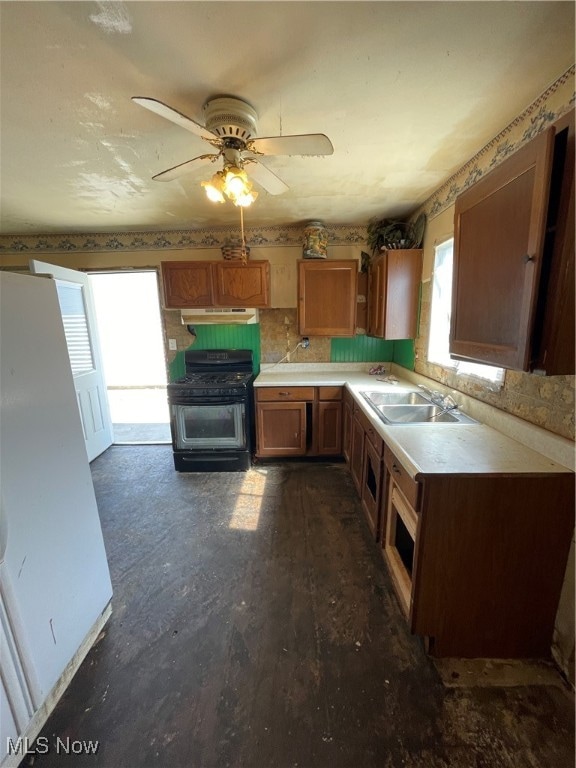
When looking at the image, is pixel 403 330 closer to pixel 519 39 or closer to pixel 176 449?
pixel 519 39

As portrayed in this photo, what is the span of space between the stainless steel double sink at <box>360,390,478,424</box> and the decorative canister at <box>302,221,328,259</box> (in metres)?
1.51

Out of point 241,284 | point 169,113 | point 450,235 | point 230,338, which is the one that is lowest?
point 230,338

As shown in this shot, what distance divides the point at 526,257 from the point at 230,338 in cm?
283

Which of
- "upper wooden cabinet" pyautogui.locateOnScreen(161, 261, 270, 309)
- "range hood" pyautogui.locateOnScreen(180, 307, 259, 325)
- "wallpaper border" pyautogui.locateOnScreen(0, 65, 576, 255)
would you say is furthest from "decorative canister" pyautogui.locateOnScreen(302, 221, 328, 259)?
"range hood" pyautogui.locateOnScreen(180, 307, 259, 325)

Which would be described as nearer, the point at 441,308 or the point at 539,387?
the point at 539,387

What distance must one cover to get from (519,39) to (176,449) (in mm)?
3295

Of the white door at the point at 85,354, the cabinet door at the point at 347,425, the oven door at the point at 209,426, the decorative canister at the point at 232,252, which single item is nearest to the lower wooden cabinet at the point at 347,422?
the cabinet door at the point at 347,425

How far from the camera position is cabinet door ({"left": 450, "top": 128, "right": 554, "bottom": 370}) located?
0.97 meters

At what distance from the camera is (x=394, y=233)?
8.95 ft

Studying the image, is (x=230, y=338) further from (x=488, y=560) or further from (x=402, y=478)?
(x=488, y=560)

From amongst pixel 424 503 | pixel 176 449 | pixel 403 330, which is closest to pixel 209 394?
pixel 176 449

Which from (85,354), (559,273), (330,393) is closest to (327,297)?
(330,393)

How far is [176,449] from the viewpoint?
115 inches

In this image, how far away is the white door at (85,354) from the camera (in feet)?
9.46
